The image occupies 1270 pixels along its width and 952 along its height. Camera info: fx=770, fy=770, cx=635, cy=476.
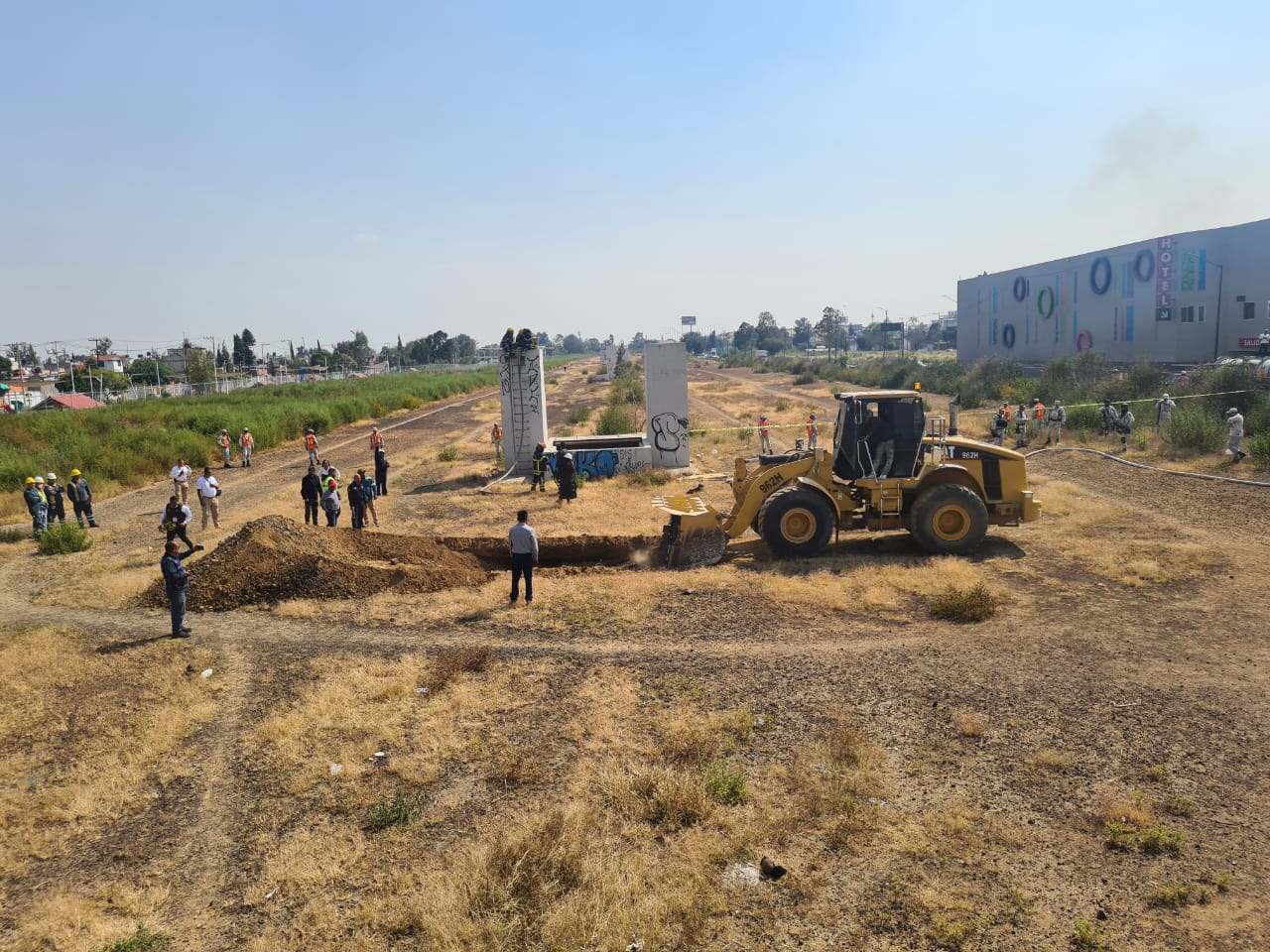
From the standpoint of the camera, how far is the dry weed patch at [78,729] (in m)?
6.12

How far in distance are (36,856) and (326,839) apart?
85.8 inches

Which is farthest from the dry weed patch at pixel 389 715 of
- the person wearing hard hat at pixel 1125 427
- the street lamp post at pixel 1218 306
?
the street lamp post at pixel 1218 306

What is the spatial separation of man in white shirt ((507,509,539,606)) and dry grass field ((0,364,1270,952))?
34 cm

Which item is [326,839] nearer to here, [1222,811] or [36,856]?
[36,856]

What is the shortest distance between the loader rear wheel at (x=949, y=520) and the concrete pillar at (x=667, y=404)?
1021 centimetres

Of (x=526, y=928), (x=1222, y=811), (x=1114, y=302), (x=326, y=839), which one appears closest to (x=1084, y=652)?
(x=1222, y=811)

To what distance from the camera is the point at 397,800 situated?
6.08m

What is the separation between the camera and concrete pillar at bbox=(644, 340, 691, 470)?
70.9 feet

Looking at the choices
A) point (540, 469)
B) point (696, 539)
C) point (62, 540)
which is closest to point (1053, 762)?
point (696, 539)

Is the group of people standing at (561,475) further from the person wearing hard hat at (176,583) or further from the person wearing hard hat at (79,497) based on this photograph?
the person wearing hard hat at (79,497)

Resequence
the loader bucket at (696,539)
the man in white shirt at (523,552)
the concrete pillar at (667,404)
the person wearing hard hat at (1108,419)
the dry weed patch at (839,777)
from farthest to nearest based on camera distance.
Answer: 1. the person wearing hard hat at (1108,419)
2. the concrete pillar at (667,404)
3. the loader bucket at (696,539)
4. the man in white shirt at (523,552)
5. the dry weed patch at (839,777)

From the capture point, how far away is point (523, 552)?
10648 millimetres

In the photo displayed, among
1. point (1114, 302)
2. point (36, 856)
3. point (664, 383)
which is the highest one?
point (1114, 302)

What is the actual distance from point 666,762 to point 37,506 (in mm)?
15886
